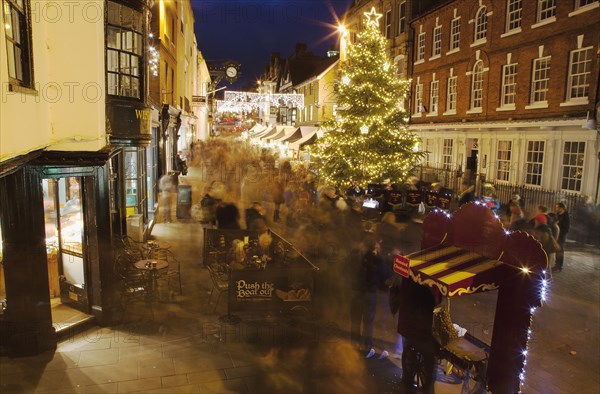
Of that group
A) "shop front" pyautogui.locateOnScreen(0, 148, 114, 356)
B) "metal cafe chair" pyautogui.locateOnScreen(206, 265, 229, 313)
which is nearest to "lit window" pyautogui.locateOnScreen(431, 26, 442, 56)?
"metal cafe chair" pyautogui.locateOnScreen(206, 265, 229, 313)

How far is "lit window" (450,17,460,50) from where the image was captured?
878 inches

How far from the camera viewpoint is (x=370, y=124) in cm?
1731

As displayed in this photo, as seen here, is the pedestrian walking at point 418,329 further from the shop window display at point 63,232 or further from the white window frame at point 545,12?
the white window frame at point 545,12

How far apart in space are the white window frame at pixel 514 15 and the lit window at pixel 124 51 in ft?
51.9

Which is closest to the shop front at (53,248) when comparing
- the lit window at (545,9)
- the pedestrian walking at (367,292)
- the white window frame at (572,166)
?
the pedestrian walking at (367,292)

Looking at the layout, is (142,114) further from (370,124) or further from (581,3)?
(581,3)

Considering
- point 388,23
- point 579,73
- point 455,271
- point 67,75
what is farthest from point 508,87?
point 67,75

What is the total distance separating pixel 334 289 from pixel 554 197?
35.2 feet

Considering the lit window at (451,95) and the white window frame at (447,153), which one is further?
the white window frame at (447,153)

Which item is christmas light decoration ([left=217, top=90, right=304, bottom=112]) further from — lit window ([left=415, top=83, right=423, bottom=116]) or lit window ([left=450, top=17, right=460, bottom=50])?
lit window ([left=450, top=17, right=460, bottom=50])

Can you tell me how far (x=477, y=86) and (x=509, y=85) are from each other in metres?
2.21

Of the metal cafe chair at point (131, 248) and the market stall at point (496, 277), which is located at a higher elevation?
the market stall at point (496, 277)

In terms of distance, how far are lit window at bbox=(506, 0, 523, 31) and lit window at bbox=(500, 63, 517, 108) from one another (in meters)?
1.61

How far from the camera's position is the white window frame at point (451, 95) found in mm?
22812
